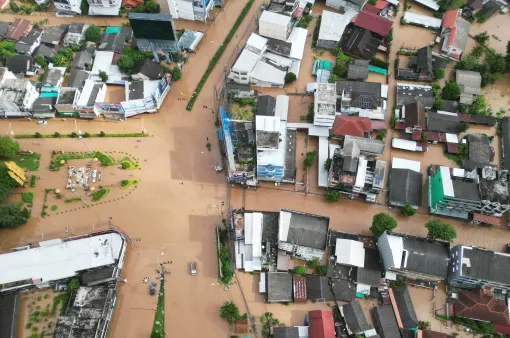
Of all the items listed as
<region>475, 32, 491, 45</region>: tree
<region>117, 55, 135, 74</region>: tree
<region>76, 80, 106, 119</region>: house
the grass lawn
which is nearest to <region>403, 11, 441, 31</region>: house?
<region>475, 32, 491, 45</region>: tree

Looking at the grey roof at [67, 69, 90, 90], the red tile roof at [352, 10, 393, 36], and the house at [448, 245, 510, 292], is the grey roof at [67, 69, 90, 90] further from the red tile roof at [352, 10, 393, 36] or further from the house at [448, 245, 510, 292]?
the house at [448, 245, 510, 292]

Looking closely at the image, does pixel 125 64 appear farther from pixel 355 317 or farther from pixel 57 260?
pixel 355 317

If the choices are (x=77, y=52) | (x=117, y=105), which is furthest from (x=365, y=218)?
(x=77, y=52)

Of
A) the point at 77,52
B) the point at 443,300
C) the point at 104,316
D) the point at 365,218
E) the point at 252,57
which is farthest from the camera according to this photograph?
the point at 77,52

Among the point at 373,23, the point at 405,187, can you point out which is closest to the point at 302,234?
the point at 405,187

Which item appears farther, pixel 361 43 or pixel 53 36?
pixel 53 36

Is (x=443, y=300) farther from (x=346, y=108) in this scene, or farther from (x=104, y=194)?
(x=104, y=194)
